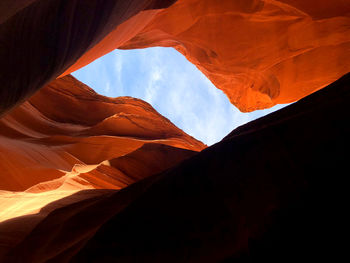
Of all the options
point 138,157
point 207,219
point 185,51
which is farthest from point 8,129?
point 207,219

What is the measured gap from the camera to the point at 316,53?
28.8 feet

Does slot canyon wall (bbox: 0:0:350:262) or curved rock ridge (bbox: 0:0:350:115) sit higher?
curved rock ridge (bbox: 0:0:350:115)

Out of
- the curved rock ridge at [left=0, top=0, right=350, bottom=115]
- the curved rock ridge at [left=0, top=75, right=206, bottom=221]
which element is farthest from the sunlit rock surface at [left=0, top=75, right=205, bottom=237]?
the curved rock ridge at [left=0, top=0, right=350, bottom=115]

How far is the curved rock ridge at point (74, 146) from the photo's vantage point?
5.46 meters

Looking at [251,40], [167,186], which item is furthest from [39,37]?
[251,40]

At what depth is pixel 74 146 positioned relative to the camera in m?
8.80

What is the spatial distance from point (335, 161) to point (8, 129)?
8.98 m

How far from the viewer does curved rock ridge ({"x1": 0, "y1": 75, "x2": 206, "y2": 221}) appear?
5.46 metres

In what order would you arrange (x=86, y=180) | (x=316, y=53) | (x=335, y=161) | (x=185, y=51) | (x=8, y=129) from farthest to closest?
(x=185, y=51) → (x=316, y=53) → (x=8, y=129) → (x=86, y=180) → (x=335, y=161)

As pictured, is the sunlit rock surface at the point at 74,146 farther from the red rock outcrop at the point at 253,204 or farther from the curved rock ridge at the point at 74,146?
the red rock outcrop at the point at 253,204

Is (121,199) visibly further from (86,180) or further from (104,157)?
(104,157)

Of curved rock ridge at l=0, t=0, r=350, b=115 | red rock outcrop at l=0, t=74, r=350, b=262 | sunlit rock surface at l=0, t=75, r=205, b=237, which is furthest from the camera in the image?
curved rock ridge at l=0, t=0, r=350, b=115

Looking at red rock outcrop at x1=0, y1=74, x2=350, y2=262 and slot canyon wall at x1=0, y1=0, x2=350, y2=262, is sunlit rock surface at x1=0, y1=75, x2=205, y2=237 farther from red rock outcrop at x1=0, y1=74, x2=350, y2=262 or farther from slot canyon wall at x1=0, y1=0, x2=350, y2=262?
red rock outcrop at x1=0, y1=74, x2=350, y2=262

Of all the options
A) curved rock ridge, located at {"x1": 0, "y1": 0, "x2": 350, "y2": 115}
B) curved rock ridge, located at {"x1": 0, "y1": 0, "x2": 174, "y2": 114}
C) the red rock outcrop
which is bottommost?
the red rock outcrop
